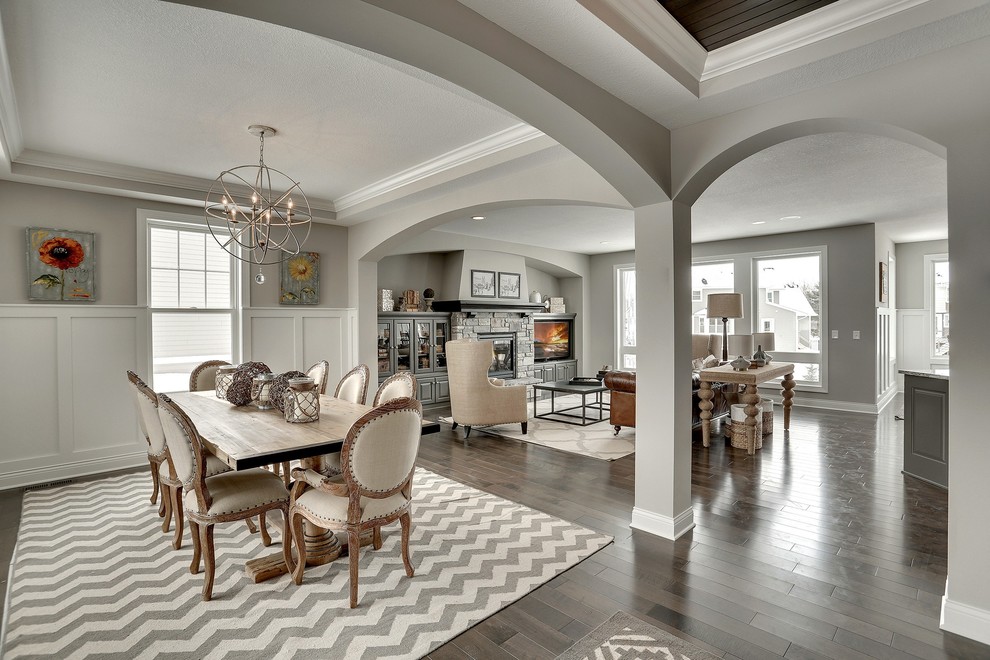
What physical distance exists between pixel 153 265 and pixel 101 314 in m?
0.63

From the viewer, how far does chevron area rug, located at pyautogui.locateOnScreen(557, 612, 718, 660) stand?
6.37 feet

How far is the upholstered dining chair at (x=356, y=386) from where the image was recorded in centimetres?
385

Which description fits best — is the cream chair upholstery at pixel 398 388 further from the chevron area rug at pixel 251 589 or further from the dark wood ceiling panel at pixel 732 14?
the dark wood ceiling panel at pixel 732 14

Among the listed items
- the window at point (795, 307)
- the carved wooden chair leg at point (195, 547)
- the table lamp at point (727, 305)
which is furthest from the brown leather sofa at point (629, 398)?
the carved wooden chair leg at point (195, 547)

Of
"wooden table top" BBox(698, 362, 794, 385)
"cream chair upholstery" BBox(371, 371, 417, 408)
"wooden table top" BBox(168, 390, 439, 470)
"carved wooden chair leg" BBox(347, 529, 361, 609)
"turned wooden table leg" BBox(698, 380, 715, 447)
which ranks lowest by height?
A: "carved wooden chair leg" BBox(347, 529, 361, 609)

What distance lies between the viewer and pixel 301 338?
558 cm

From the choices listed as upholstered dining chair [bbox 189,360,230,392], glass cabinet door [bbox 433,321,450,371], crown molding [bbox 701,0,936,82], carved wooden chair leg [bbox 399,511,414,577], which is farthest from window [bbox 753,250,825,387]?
upholstered dining chair [bbox 189,360,230,392]

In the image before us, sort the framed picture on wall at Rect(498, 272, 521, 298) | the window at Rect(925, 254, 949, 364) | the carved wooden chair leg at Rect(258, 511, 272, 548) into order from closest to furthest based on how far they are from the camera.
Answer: the carved wooden chair leg at Rect(258, 511, 272, 548)
the window at Rect(925, 254, 949, 364)
the framed picture on wall at Rect(498, 272, 521, 298)

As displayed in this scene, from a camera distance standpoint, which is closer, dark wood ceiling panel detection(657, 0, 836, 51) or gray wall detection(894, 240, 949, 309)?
dark wood ceiling panel detection(657, 0, 836, 51)

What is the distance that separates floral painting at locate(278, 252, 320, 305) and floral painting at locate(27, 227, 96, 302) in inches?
63.7

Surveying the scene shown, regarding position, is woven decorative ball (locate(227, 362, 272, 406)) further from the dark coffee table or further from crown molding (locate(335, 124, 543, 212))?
the dark coffee table

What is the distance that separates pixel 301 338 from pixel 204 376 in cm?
131

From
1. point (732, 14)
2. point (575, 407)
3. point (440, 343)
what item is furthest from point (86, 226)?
point (575, 407)

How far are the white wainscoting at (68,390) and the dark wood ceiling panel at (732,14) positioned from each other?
16.0ft
